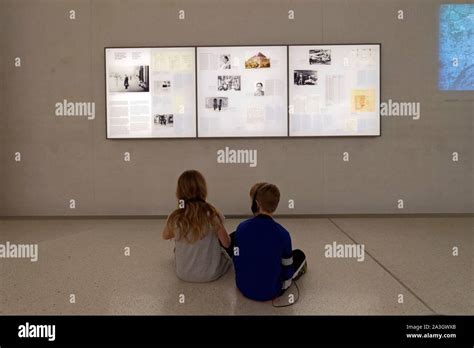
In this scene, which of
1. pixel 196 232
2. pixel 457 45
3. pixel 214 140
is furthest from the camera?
pixel 214 140

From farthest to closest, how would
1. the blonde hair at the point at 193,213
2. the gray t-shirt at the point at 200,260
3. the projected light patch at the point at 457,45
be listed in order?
the projected light patch at the point at 457,45
the gray t-shirt at the point at 200,260
the blonde hair at the point at 193,213

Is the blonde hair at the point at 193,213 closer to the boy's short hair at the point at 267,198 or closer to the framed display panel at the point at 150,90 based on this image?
the boy's short hair at the point at 267,198

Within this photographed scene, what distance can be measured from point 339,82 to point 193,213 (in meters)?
4.18

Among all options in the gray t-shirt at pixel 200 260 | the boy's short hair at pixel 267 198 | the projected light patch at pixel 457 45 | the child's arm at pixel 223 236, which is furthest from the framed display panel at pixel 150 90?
the projected light patch at pixel 457 45

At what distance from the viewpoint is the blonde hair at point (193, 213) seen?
332cm

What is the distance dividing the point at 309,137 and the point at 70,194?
3956mm

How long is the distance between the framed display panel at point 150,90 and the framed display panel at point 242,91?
0.20 metres

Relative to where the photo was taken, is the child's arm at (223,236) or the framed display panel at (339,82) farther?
the framed display panel at (339,82)

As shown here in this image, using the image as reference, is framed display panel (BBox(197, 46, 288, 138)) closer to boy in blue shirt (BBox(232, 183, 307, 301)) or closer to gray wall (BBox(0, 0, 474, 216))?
gray wall (BBox(0, 0, 474, 216))

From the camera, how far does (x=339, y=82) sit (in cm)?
660

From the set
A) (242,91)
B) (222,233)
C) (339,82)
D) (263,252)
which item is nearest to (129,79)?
(242,91)

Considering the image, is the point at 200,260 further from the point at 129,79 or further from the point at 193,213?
the point at 129,79

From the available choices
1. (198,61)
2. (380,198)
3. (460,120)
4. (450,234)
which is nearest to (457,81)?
(460,120)
